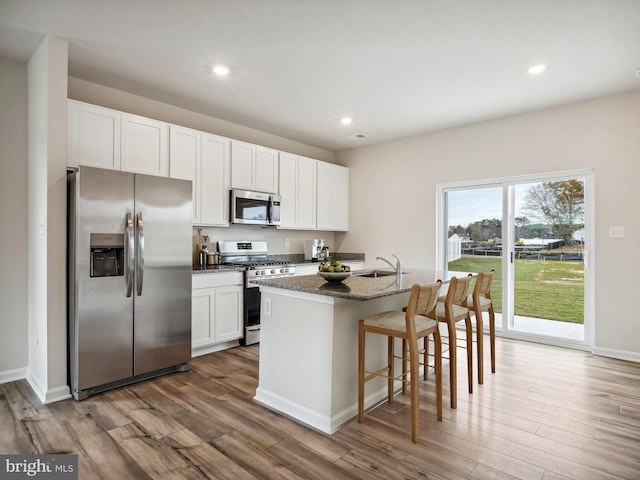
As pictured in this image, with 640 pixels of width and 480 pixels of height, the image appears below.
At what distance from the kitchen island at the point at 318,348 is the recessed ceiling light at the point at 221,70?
1.93 meters

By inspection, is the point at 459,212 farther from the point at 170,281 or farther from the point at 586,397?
the point at 170,281

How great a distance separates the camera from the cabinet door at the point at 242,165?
4.45 meters

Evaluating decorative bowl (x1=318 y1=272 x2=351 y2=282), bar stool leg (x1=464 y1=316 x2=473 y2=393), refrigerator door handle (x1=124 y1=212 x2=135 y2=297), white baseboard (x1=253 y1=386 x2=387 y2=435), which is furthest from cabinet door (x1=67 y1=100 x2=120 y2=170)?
bar stool leg (x1=464 y1=316 x2=473 y2=393)

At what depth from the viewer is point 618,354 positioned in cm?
379

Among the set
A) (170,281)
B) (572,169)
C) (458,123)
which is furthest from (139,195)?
(572,169)

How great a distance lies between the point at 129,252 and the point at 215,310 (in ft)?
4.10

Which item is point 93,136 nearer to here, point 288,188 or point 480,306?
point 288,188

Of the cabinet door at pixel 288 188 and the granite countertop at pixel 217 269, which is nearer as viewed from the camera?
the granite countertop at pixel 217 269

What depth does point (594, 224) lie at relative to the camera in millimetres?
3949

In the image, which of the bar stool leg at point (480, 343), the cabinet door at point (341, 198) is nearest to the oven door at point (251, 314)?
the cabinet door at point (341, 198)

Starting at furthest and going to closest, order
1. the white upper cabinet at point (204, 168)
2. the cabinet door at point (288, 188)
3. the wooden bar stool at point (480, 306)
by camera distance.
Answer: the cabinet door at point (288, 188), the white upper cabinet at point (204, 168), the wooden bar stool at point (480, 306)

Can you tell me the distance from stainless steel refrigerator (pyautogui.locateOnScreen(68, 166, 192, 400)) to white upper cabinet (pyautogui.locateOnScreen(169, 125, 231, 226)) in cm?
70

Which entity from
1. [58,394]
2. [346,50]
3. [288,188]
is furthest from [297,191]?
[58,394]

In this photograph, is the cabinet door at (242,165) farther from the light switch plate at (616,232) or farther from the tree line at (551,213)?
the light switch plate at (616,232)
